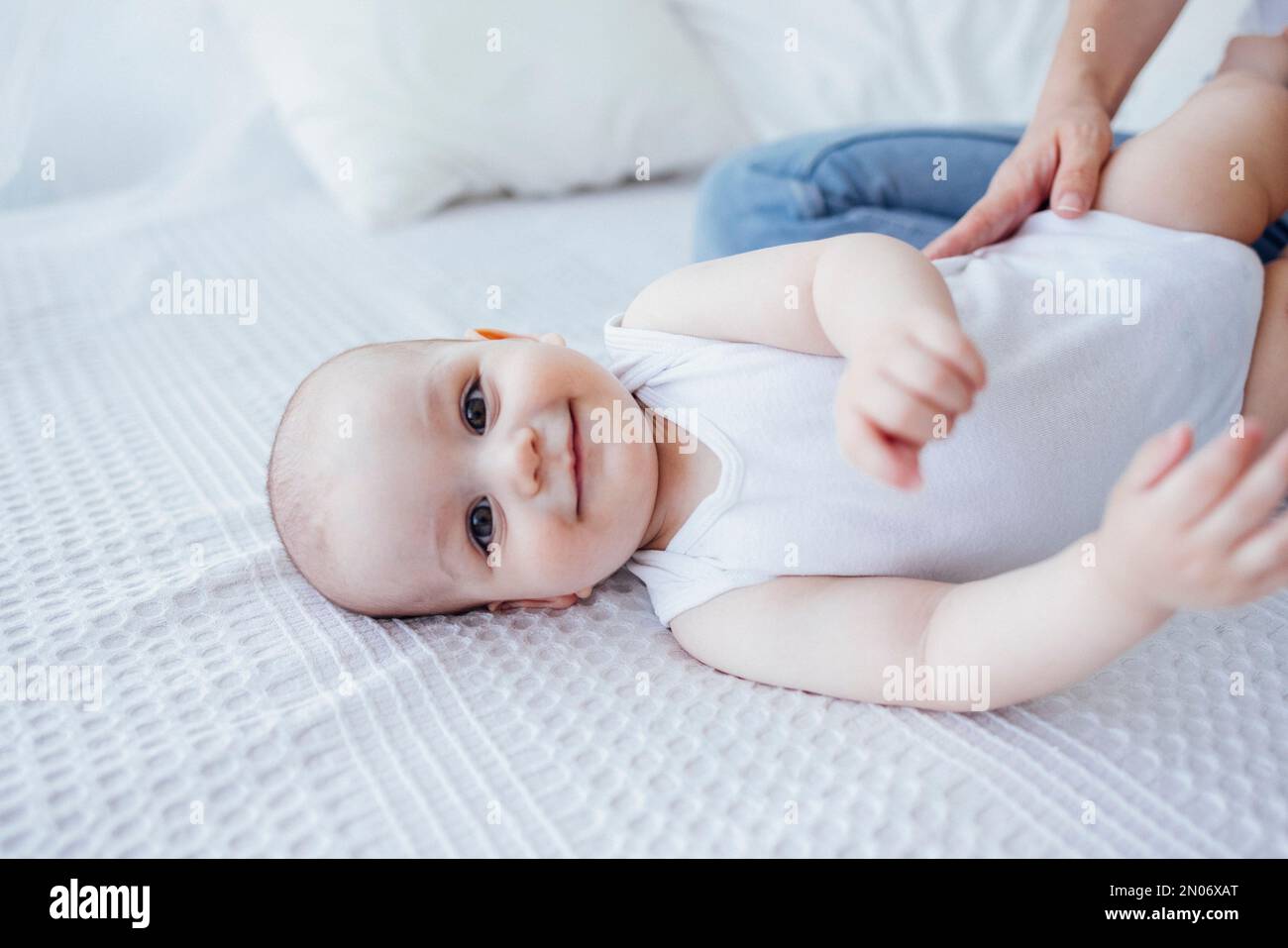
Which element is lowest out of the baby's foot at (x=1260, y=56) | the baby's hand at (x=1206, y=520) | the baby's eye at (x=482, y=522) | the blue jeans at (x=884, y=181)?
the baby's eye at (x=482, y=522)

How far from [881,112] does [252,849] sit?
1672 mm

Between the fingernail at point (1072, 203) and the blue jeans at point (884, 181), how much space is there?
191 millimetres

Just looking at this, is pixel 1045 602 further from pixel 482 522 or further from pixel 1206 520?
pixel 482 522

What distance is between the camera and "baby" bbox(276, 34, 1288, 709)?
826 mm

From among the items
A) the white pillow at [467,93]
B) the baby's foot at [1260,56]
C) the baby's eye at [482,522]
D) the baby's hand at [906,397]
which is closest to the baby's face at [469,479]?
the baby's eye at [482,522]

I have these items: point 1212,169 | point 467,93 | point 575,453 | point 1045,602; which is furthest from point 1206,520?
point 467,93

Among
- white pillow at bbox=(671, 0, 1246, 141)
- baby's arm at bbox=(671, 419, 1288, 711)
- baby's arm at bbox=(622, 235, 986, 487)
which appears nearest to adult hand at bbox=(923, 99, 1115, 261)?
baby's arm at bbox=(622, 235, 986, 487)

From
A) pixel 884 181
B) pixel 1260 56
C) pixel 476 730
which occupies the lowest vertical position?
pixel 476 730

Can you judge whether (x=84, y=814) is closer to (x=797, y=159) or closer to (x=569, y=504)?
(x=569, y=504)

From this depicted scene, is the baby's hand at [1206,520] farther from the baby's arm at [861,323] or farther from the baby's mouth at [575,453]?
the baby's mouth at [575,453]

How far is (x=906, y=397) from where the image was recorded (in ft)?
2.14

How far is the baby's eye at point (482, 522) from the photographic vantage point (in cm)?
89

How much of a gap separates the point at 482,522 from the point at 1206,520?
538 millimetres

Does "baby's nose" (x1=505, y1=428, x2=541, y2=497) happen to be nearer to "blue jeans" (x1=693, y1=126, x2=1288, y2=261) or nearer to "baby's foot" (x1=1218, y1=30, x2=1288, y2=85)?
"blue jeans" (x1=693, y1=126, x2=1288, y2=261)
